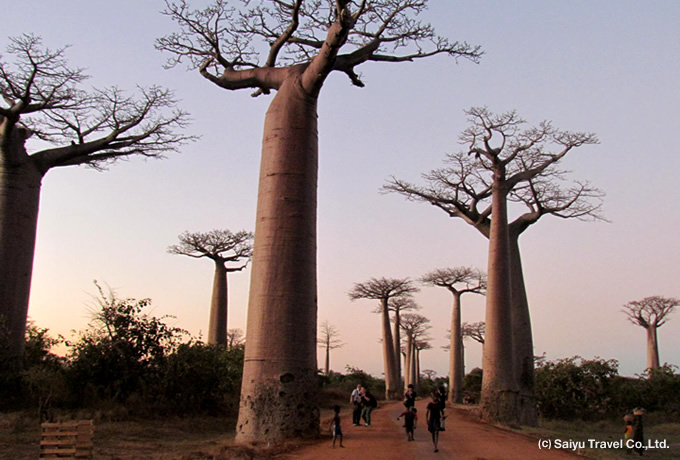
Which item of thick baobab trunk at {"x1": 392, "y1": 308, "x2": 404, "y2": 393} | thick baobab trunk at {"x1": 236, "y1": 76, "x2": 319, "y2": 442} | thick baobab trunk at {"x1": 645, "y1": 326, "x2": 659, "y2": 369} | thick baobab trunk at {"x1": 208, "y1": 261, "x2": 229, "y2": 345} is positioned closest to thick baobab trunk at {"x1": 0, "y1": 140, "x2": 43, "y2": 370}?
thick baobab trunk at {"x1": 236, "y1": 76, "x2": 319, "y2": 442}

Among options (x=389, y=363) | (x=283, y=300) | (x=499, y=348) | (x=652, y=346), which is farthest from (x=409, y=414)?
(x=652, y=346)

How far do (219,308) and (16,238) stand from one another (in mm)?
10795

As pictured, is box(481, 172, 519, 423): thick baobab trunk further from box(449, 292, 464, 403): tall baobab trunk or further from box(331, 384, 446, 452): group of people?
box(449, 292, 464, 403): tall baobab trunk

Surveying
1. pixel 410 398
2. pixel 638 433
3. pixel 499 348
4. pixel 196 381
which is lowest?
pixel 638 433

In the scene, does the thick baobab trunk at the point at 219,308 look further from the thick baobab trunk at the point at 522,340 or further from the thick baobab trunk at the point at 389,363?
the thick baobab trunk at the point at 522,340

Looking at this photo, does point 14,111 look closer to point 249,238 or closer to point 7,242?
point 7,242

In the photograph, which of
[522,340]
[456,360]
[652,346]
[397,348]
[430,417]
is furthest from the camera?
[397,348]

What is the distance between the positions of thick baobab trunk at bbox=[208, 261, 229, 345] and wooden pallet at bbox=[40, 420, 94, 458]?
1436cm

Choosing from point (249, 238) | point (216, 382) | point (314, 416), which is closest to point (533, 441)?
point (314, 416)

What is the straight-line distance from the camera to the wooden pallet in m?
6.26

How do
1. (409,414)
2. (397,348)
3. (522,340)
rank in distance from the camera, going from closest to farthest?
(409,414) < (522,340) < (397,348)

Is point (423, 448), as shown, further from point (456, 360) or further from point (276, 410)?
point (456, 360)

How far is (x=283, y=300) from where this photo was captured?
7113mm

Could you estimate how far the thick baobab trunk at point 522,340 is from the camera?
13289mm
